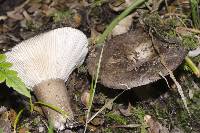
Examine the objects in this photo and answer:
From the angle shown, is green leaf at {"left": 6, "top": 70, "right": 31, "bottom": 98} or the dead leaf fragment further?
the dead leaf fragment

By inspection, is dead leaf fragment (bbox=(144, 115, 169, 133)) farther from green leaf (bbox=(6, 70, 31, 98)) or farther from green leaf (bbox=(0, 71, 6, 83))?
green leaf (bbox=(0, 71, 6, 83))

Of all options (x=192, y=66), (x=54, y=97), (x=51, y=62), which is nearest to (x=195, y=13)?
(x=192, y=66)

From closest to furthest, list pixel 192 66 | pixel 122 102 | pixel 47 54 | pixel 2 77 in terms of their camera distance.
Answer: pixel 2 77, pixel 47 54, pixel 192 66, pixel 122 102

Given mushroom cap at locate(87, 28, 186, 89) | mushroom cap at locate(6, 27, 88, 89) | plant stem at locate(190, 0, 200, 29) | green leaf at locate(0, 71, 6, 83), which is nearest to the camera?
green leaf at locate(0, 71, 6, 83)

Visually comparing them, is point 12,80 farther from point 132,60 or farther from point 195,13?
point 195,13

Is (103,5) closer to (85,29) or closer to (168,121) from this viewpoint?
(85,29)

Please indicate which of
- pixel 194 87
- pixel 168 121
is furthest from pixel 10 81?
pixel 194 87

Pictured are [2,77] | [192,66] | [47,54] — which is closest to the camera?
[2,77]

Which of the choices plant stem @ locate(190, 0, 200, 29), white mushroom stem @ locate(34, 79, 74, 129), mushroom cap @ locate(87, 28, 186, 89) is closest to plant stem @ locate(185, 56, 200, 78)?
mushroom cap @ locate(87, 28, 186, 89)
